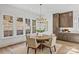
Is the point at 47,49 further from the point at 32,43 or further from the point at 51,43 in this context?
the point at 32,43

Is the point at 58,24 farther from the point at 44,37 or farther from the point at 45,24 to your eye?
the point at 44,37

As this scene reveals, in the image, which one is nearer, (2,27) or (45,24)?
(2,27)

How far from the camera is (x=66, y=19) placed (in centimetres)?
363

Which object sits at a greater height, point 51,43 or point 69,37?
point 69,37

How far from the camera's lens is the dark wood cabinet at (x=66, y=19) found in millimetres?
3566

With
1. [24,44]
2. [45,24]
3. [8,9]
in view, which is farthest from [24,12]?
[24,44]

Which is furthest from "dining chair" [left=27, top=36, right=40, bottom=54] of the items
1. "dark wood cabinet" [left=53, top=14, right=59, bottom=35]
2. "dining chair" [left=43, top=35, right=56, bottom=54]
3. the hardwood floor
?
"dark wood cabinet" [left=53, top=14, right=59, bottom=35]

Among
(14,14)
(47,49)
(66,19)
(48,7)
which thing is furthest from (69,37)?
(14,14)

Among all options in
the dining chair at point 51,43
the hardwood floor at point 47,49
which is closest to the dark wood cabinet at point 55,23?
the dining chair at point 51,43

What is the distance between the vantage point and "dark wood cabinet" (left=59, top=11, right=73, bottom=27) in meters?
3.57

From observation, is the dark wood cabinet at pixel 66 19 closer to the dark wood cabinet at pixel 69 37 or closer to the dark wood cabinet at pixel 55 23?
the dark wood cabinet at pixel 55 23

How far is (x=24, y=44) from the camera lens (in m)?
3.56

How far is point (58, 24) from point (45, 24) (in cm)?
48

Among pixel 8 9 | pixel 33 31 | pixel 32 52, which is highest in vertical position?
pixel 8 9
